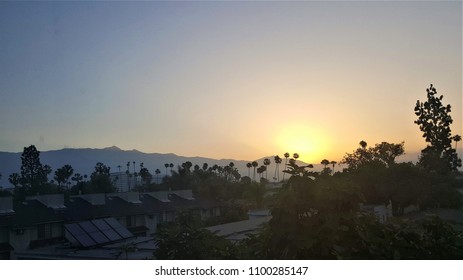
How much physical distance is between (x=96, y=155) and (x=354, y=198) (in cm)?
726

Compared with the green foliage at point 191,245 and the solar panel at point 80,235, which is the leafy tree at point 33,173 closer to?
the solar panel at point 80,235

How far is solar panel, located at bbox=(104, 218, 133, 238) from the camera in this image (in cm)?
902

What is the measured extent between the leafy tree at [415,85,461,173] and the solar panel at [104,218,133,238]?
20.2ft

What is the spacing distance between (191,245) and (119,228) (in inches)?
175

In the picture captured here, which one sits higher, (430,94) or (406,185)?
(430,94)

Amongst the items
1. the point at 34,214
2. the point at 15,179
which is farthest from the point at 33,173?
the point at 34,214

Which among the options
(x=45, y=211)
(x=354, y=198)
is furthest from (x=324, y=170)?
(x=45, y=211)

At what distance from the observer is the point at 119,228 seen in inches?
362

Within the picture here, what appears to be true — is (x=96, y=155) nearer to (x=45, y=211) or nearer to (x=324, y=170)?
(x=45, y=211)

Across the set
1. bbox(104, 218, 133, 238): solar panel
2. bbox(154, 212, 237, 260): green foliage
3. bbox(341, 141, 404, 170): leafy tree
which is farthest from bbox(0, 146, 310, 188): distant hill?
bbox(154, 212, 237, 260): green foliage

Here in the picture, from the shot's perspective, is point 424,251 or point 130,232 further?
point 130,232

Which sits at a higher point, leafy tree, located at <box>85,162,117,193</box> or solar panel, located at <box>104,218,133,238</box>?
leafy tree, located at <box>85,162,117,193</box>

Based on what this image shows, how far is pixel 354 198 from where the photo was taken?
12.5 feet

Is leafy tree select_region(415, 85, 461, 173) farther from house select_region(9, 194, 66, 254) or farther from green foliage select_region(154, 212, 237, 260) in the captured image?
house select_region(9, 194, 66, 254)
